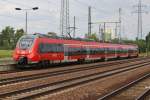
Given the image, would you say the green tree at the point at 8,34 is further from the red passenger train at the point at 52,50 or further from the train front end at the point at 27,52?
the train front end at the point at 27,52

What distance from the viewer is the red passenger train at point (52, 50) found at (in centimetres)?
3381

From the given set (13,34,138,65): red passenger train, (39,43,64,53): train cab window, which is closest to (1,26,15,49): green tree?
(13,34,138,65): red passenger train

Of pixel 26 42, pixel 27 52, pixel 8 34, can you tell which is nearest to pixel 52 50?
pixel 26 42

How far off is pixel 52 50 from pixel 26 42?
3.38m

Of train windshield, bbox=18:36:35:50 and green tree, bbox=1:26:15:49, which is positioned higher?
green tree, bbox=1:26:15:49

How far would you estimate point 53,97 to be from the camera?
629 inches

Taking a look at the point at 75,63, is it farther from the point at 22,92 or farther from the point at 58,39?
the point at 22,92

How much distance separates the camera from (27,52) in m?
33.8

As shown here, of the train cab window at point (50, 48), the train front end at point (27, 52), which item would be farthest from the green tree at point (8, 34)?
the train front end at point (27, 52)

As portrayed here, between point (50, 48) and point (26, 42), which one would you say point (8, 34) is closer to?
point (50, 48)

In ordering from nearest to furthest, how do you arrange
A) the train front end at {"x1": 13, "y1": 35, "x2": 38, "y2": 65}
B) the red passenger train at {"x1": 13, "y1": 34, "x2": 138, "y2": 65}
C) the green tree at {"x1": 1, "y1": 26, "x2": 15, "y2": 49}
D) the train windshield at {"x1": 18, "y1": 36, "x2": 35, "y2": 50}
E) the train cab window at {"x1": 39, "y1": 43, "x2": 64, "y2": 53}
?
the train front end at {"x1": 13, "y1": 35, "x2": 38, "y2": 65} < the red passenger train at {"x1": 13, "y1": 34, "x2": 138, "y2": 65} < the train windshield at {"x1": 18, "y1": 36, "x2": 35, "y2": 50} < the train cab window at {"x1": 39, "y1": 43, "x2": 64, "y2": 53} < the green tree at {"x1": 1, "y1": 26, "x2": 15, "y2": 49}

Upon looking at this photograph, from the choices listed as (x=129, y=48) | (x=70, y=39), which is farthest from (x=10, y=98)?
(x=129, y=48)

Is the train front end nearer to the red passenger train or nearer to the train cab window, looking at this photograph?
the red passenger train

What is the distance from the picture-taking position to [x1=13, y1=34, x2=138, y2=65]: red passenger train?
111ft
